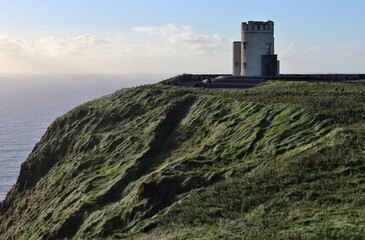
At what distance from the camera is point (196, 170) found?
84.7ft

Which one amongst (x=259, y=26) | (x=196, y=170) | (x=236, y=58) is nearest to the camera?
(x=196, y=170)

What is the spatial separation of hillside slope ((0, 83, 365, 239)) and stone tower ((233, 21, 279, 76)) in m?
20.4

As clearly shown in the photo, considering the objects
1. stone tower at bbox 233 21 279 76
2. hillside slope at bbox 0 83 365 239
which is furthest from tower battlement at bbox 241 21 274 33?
hillside slope at bbox 0 83 365 239

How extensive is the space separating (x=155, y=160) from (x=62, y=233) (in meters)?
7.64

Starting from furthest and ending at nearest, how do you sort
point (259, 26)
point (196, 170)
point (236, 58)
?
point (236, 58) < point (259, 26) < point (196, 170)

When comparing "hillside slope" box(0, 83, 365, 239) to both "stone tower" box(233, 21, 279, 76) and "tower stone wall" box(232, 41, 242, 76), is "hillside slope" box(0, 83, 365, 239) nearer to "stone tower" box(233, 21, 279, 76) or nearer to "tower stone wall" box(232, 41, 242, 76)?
"stone tower" box(233, 21, 279, 76)

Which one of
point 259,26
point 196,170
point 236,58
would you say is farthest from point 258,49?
point 196,170

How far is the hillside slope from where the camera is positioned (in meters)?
18.9

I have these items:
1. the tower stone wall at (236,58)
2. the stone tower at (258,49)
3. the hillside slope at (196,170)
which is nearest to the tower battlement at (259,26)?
the stone tower at (258,49)

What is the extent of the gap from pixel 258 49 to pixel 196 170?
46829 mm

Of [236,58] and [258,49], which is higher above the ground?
[258,49]

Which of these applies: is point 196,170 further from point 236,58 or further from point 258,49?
point 236,58

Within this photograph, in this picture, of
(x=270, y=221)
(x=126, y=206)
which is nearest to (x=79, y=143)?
(x=126, y=206)

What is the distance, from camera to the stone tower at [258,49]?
69.3m
